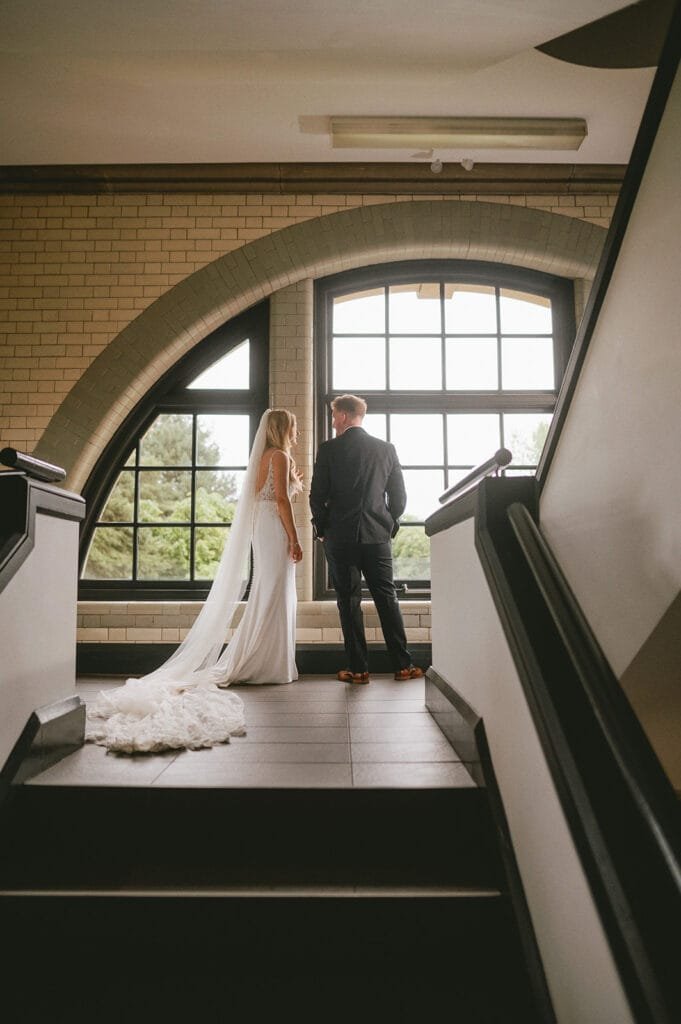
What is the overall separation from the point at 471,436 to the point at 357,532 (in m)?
1.68

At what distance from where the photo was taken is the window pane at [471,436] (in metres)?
5.23

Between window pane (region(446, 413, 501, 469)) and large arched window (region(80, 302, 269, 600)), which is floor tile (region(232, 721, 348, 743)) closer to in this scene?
large arched window (region(80, 302, 269, 600))

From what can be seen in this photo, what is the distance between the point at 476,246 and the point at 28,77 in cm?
320

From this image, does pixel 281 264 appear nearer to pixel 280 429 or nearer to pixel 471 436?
pixel 280 429

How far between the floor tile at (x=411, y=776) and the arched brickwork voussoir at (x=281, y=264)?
3551 millimetres

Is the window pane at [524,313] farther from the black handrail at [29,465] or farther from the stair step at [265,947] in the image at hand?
the stair step at [265,947]

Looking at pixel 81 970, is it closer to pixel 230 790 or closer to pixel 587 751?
pixel 230 790

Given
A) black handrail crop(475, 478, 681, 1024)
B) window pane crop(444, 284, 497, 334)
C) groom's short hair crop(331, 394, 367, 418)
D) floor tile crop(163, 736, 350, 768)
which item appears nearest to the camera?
black handrail crop(475, 478, 681, 1024)

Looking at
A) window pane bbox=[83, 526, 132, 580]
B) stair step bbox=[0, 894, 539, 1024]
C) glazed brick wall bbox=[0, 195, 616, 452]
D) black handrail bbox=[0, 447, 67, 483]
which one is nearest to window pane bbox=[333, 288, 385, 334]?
glazed brick wall bbox=[0, 195, 616, 452]

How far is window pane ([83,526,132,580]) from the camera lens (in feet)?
16.8

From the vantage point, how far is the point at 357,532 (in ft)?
13.3

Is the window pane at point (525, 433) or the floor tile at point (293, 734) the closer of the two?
the floor tile at point (293, 734)

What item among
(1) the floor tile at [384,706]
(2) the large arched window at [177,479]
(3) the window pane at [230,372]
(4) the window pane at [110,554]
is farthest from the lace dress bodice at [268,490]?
(1) the floor tile at [384,706]

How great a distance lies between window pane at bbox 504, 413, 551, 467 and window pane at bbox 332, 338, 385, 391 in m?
1.08
